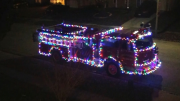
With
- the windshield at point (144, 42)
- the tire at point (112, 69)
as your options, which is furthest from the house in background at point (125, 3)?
the tire at point (112, 69)

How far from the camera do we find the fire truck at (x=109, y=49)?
10938 millimetres

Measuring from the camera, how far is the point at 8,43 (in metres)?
19.3

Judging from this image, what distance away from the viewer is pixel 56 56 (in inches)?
550

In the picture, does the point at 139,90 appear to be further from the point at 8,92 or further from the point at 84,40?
the point at 8,92

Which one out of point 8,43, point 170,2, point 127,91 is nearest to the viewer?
point 127,91

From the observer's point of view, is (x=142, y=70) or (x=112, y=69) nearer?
(x=142, y=70)

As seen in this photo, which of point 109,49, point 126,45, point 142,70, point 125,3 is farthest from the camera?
point 125,3

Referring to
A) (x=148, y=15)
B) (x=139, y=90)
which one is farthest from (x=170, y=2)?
(x=139, y=90)

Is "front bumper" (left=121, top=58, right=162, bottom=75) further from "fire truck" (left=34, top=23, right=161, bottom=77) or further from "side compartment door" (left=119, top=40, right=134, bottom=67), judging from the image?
"side compartment door" (left=119, top=40, right=134, bottom=67)

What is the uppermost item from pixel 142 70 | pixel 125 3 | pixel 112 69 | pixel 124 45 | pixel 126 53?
pixel 125 3

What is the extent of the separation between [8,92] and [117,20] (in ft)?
61.6

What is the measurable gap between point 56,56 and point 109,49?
345 cm

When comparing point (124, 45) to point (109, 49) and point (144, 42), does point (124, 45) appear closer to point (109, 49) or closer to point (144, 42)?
point (109, 49)

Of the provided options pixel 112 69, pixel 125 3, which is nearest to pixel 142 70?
pixel 112 69
